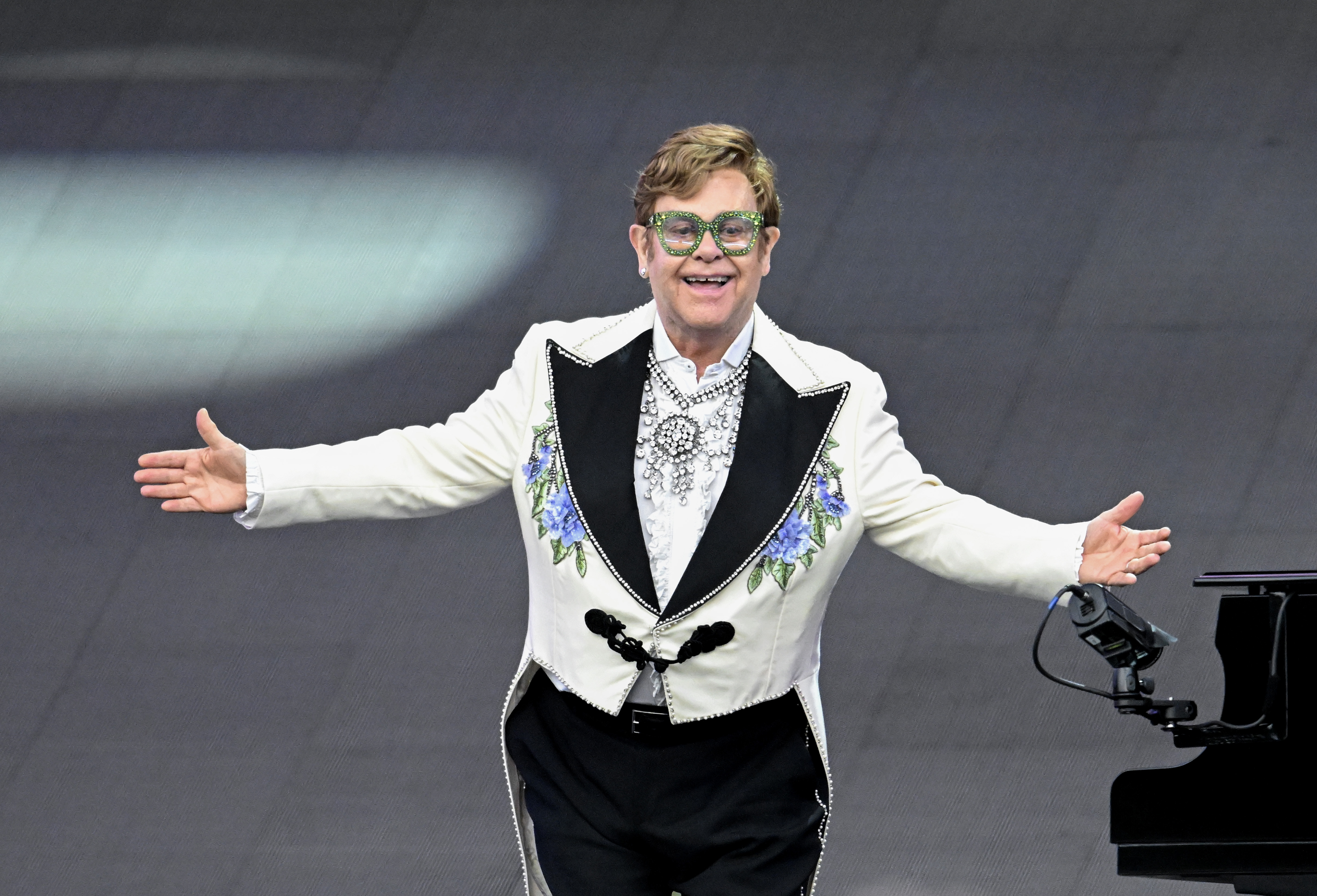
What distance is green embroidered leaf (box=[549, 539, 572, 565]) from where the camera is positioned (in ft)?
8.30

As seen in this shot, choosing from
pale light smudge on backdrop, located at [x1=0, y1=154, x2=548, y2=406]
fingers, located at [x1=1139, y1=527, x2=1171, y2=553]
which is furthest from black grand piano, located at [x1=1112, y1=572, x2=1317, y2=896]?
pale light smudge on backdrop, located at [x1=0, y1=154, x2=548, y2=406]

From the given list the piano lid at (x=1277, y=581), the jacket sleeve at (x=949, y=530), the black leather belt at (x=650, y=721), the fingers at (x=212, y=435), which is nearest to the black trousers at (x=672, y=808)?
the black leather belt at (x=650, y=721)

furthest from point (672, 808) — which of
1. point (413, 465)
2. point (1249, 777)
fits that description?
point (1249, 777)

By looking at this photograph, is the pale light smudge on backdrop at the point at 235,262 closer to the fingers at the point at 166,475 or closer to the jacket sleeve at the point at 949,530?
the fingers at the point at 166,475

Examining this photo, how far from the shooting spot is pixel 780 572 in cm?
252

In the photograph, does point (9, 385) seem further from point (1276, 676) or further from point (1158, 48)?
point (1276, 676)

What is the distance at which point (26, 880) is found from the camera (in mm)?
4250

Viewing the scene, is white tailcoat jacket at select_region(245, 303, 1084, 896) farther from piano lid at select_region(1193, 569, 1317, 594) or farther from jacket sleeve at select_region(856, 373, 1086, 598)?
piano lid at select_region(1193, 569, 1317, 594)

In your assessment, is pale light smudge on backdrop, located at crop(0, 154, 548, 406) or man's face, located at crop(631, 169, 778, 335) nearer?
man's face, located at crop(631, 169, 778, 335)

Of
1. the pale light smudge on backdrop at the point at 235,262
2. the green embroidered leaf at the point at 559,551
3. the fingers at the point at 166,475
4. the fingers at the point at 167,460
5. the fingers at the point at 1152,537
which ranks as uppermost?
the pale light smudge on backdrop at the point at 235,262

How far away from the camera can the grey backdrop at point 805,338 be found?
443 centimetres

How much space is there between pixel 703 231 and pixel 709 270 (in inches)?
1.9

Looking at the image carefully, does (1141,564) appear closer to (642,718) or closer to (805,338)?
(642,718)

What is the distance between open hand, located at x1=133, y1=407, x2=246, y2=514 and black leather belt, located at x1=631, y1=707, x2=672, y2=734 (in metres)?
0.58
